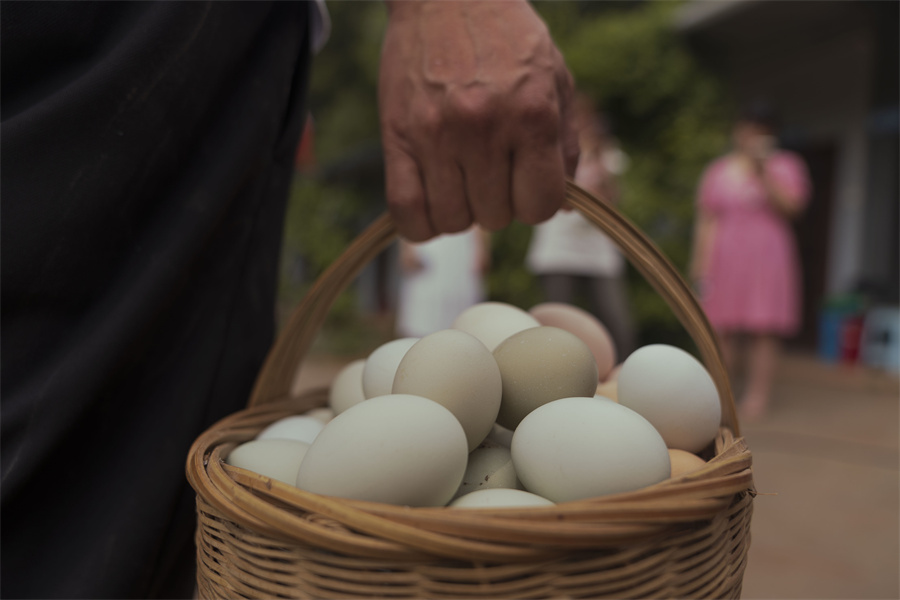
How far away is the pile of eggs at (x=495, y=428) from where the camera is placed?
0.68m

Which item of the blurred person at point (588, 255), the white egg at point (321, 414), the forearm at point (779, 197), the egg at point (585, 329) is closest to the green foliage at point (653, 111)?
the forearm at point (779, 197)

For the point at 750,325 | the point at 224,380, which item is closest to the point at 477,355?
the point at 224,380

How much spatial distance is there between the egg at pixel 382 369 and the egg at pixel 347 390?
0.04 metres

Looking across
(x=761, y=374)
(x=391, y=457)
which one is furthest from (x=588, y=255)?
(x=391, y=457)

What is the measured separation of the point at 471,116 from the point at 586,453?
47cm

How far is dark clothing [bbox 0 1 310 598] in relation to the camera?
2.91 feet

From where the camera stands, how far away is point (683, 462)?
838 millimetres

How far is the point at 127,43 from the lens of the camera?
0.92 metres

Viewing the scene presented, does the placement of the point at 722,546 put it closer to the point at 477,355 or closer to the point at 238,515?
the point at 477,355

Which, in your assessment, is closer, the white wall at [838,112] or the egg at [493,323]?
the egg at [493,323]

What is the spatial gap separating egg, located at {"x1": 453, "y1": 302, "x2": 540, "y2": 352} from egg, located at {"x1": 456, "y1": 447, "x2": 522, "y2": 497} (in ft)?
0.78

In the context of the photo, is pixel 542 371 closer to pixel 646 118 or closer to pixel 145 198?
pixel 145 198

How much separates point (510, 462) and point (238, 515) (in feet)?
1.15

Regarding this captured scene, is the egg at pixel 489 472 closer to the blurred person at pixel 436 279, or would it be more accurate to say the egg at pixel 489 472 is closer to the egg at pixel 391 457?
the egg at pixel 391 457
